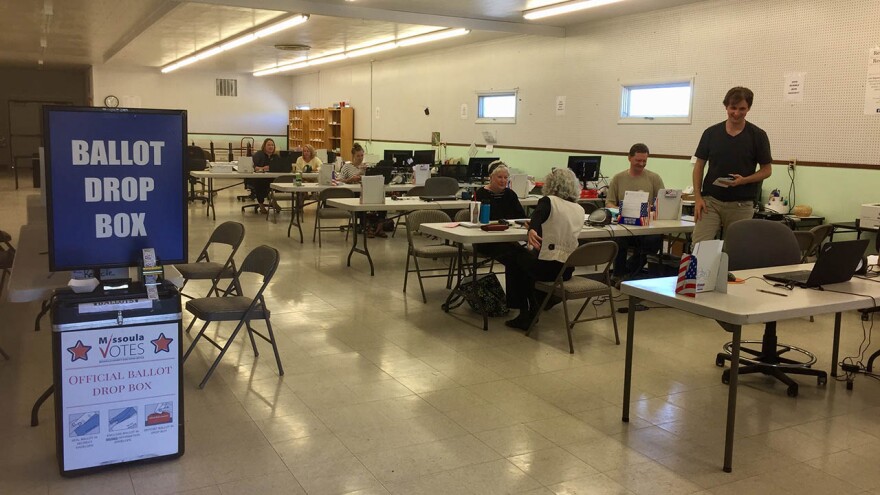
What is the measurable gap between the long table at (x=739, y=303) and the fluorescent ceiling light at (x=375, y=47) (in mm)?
7815

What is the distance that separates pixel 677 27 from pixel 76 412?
26.3 feet

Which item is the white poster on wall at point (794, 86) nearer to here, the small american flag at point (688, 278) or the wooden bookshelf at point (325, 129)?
the small american flag at point (688, 278)

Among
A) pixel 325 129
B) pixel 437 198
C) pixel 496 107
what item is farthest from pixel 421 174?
pixel 325 129

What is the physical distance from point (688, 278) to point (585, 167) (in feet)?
19.9

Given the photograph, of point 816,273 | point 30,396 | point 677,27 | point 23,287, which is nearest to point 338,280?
point 30,396

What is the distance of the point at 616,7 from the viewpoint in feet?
28.8

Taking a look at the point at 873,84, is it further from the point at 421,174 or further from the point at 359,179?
the point at 359,179

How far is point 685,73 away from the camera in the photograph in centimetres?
855

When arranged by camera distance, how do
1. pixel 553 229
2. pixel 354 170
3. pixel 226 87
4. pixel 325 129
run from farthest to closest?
pixel 226 87 < pixel 325 129 < pixel 354 170 < pixel 553 229

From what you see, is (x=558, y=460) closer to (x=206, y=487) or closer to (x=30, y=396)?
(x=206, y=487)

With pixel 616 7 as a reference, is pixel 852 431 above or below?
below

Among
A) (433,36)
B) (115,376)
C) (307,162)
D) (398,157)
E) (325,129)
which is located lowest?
(115,376)

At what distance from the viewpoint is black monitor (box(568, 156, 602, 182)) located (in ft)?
29.9

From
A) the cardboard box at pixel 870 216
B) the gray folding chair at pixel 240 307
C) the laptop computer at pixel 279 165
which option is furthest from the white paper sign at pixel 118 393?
the laptop computer at pixel 279 165
